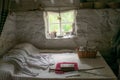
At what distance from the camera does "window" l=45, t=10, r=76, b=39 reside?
139 inches

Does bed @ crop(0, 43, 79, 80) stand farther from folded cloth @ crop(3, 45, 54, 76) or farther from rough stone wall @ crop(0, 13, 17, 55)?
rough stone wall @ crop(0, 13, 17, 55)

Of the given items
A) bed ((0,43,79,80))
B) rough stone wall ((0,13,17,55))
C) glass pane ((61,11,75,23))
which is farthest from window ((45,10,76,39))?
rough stone wall ((0,13,17,55))

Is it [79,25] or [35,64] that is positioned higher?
[79,25]

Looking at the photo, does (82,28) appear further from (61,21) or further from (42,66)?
(42,66)

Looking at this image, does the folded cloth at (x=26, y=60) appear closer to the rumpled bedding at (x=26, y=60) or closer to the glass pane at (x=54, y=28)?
the rumpled bedding at (x=26, y=60)

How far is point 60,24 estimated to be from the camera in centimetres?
358

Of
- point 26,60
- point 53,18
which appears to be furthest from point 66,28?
point 26,60

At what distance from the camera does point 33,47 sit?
3367 mm

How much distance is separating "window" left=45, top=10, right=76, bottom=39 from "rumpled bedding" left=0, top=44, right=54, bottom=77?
61 cm

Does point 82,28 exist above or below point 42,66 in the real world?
above

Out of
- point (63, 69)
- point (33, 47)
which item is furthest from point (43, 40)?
point (63, 69)

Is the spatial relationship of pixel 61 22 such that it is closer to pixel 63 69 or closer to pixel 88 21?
pixel 88 21

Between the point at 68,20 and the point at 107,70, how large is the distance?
1418 millimetres

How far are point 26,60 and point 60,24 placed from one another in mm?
1140
